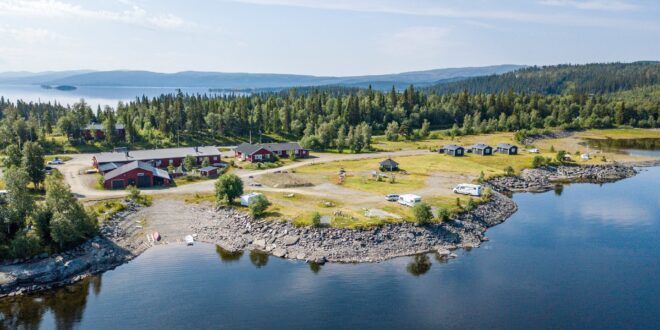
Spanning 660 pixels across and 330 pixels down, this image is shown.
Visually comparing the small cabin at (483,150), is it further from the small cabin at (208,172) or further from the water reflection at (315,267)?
the water reflection at (315,267)

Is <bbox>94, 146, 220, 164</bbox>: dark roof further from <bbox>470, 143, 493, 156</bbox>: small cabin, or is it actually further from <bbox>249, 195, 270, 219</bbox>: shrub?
<bbox>470, 143, 493, 156</bbox>: small cabin

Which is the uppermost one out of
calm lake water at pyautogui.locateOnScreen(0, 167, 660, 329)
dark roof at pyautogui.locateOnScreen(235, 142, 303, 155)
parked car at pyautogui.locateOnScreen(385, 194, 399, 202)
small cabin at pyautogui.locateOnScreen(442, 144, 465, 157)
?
dark roof at pyautogui.locateOnScreen(235, 142, 303, 155)

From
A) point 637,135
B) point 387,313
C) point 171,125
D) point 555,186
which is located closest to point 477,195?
point 555,186

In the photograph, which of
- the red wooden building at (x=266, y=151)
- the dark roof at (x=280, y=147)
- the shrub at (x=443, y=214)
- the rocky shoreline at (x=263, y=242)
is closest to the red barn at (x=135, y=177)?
the rocky shoreline at (x=263, y=242)

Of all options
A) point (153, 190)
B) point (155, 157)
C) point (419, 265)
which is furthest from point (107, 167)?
point (419, 265)

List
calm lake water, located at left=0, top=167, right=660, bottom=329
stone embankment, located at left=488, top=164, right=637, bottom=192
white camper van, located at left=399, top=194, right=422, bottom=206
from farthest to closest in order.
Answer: stone embankment, located at left=488, top=164, right=637, bottom=192 < white camper van, located at left=399, top=194, right=422, bottom=206 < calm lake water, located at left=0, top=167, right=660, bottom=329

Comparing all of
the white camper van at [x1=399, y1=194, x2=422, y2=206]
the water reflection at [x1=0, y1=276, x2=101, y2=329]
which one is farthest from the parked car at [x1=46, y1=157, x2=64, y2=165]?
the white camper van at [x1=399, y1=194, x2=422, y2=206]

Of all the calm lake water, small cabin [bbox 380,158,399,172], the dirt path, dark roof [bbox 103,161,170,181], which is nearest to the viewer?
the calm lake water
